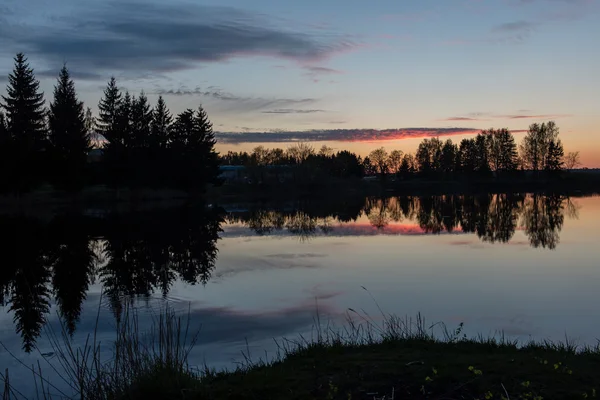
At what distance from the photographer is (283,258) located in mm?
19719

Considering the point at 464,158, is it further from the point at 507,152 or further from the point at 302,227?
the point at 302,227

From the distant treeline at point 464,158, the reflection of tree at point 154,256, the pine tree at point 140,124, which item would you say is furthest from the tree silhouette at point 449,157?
the reflection of tree at point 154,256

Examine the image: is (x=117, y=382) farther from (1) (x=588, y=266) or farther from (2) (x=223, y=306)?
(1) (x=588, y=266)

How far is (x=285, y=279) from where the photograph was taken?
1551 cm

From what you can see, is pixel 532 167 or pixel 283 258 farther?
pixel 532 167

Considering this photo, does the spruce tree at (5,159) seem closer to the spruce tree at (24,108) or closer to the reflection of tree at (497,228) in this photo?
the spruce tree at (24,108)

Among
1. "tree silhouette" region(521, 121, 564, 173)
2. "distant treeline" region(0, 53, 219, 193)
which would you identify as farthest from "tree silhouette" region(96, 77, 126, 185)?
"tree silhouette" region(521, 121, 564, 173)

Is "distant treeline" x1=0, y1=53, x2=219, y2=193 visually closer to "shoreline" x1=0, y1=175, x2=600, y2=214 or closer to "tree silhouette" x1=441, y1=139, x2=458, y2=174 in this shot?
"shoreline" x1=0, y1=175, x2=600, y2=214

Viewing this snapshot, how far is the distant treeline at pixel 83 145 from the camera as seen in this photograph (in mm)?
45000

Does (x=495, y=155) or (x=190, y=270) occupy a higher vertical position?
(x=495, y=155)

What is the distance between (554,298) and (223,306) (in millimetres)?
7251

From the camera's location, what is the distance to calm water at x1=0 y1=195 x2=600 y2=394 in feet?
33.8

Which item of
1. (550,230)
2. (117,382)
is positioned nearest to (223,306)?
(117,382)

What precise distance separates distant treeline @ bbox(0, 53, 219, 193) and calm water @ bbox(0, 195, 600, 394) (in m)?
18.7
